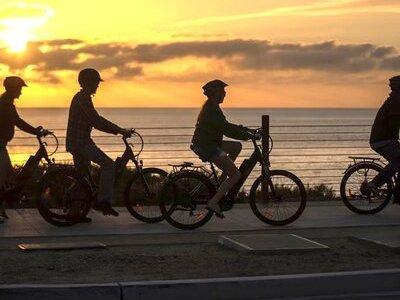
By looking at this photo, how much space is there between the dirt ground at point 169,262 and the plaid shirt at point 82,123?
2.22 meters

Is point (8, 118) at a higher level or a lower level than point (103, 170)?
higher

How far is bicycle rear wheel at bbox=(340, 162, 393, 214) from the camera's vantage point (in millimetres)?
13430

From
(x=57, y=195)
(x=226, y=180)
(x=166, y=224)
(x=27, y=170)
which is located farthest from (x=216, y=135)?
(x=27, y=170)

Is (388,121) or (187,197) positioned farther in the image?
(388,121)

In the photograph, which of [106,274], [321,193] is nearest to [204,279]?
[106,274]

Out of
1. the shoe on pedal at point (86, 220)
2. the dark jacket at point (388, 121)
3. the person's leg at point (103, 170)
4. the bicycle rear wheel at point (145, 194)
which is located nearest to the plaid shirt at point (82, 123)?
the person's leg at point (103, 170)

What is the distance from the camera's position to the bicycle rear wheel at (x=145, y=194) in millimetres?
12188

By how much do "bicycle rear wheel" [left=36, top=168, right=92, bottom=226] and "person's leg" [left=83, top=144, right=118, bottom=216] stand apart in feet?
0.63

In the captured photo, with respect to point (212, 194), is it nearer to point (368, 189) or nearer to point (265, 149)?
point (265, 149)

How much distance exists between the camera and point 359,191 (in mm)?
13539

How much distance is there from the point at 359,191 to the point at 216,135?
9.57 ft

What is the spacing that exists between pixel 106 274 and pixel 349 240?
A: 349 cm

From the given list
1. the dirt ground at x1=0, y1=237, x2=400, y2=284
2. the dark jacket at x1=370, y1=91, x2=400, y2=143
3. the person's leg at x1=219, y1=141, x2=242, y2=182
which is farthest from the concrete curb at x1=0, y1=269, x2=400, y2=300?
the dark jacket at x1=370, y1=91, x2=400, y2=143

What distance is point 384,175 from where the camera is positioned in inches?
520
